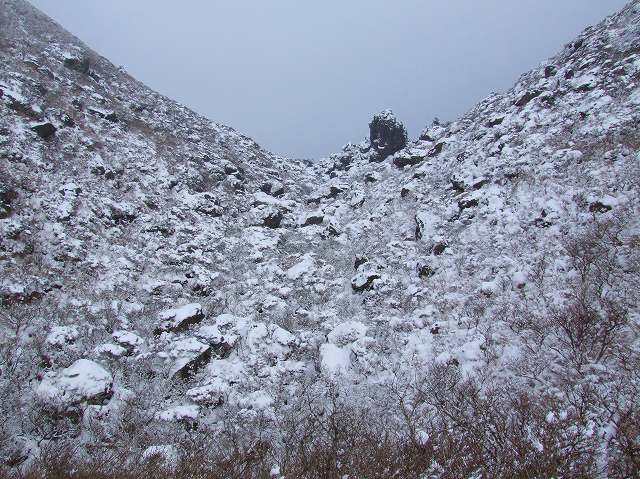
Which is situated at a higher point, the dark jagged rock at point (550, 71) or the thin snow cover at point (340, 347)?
the dark jagged rock at point (550, 71)

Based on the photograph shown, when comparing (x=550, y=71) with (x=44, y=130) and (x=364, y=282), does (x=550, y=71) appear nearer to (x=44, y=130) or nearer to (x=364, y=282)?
(x=364, y=282)

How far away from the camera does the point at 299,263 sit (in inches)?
585

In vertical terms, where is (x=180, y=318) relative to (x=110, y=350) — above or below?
above

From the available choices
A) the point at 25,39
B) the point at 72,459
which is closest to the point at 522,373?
the point at 72,459

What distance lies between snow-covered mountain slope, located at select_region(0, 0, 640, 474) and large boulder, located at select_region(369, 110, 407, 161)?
200 inches

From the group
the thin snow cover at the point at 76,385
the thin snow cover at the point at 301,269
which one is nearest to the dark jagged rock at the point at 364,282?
the thin snow cover at the point at 301,269

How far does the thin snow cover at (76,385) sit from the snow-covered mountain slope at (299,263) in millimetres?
40

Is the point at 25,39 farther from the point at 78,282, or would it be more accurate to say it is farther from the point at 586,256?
the point at 586,256

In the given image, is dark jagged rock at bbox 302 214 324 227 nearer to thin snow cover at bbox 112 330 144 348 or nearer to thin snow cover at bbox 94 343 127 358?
thin snow cover at bbox 112 330 144 348

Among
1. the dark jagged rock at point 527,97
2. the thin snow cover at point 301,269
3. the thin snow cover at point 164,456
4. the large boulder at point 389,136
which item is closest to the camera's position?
the thin snow cover at point 164,456

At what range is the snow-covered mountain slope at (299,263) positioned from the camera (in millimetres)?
7715

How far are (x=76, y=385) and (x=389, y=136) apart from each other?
26468mm

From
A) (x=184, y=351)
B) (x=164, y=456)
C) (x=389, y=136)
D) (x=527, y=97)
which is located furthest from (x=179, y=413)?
(x=389, y=136)

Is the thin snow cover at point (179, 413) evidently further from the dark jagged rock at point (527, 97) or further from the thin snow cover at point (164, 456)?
the dark jagged rock at point (527, 97)
